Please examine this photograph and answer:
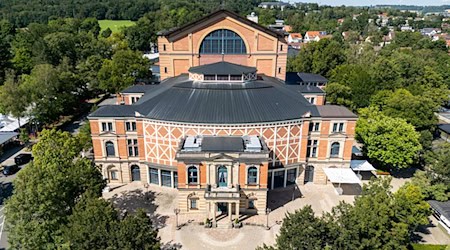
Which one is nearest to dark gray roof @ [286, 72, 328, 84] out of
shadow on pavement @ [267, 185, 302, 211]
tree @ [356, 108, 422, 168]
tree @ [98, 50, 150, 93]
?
tree @ [356, 108, 422, 168]

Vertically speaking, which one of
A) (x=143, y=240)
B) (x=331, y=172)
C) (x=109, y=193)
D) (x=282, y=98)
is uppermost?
(x=282, y=98)

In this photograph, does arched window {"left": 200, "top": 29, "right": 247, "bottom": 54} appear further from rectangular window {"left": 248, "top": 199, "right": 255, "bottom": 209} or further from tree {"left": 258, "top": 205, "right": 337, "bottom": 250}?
tree {"left": 258, "top": 205, "right": 337, "bottom": 250}

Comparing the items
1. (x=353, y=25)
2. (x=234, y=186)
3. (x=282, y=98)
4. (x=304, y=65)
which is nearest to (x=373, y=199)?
(x=234, y=186)

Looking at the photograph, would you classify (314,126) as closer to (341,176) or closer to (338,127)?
(338,127)

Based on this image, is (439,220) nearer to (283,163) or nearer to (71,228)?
(283,163)

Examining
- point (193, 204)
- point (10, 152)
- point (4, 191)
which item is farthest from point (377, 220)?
point (10, 152)

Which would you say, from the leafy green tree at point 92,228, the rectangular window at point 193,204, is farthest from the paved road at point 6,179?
the rectangular window at point 193,204
